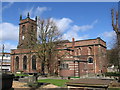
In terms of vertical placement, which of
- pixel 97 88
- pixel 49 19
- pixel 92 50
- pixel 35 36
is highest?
pixel 49 19

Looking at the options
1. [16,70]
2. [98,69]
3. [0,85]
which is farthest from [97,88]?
[16,70]

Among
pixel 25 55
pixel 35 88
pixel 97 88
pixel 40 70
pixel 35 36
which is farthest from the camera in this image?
pixel 25 55

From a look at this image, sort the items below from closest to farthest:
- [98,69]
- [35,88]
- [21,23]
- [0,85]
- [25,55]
Result: 1. [0,85]
2. [35,88]
3. [98,69]
4. [25,55]
5. [21,23]

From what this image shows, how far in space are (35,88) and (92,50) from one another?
26.5 metres

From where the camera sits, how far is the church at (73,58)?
3129 cm

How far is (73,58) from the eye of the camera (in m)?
31.8

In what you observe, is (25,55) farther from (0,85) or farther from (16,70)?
(0,85)

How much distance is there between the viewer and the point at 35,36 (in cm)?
2797

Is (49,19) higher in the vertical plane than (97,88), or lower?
higher

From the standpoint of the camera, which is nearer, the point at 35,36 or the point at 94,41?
the point at 35,36

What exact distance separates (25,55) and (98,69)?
23.7 metres

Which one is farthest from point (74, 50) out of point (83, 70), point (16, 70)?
point (16, 70)

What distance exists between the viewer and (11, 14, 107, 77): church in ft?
103

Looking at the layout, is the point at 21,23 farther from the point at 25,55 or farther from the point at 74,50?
the point at 74,50
